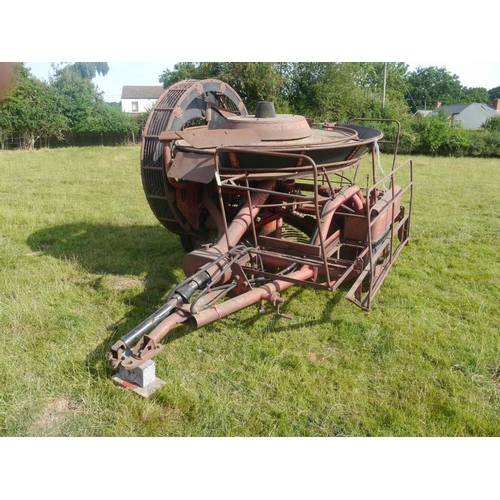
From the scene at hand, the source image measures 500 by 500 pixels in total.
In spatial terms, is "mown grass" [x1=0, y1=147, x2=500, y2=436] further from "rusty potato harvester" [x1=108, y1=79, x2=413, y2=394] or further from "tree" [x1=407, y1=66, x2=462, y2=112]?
"tree" [x1=407, y1=66, x2=462, y2=112]

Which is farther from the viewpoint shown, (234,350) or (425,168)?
(425,168)

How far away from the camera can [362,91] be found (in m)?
25.4

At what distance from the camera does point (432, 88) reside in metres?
62.6

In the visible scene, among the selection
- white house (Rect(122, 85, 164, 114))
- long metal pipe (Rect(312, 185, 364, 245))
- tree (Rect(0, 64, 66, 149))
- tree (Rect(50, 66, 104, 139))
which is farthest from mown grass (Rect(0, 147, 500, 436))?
white house (Rect(122, 85, 164, 114))

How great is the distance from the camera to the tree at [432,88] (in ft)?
202

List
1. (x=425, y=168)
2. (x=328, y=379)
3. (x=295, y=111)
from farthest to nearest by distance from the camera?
(x=295, y=111) < (x=425, y=168) < (x=328, y=379)

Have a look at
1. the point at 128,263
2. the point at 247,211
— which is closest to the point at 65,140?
the point at 128,263

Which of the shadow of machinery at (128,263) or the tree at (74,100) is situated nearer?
the shadow of machinery at (128,263)

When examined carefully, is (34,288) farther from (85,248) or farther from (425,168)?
(425,168)

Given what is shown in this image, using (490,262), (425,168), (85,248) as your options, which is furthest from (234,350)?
(425,168)

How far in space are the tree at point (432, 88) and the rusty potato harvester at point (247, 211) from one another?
62506 millimetres

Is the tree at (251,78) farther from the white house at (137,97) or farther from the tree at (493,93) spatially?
the tree at (493,93)

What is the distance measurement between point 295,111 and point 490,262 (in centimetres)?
1950

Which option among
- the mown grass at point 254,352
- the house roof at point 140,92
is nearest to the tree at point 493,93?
the house roof at point 140,92
